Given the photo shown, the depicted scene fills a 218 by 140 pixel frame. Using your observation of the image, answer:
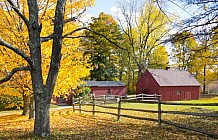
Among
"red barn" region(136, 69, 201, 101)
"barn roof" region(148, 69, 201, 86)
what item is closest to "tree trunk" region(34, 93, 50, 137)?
"red barn" region(136, 69, 201, 101)

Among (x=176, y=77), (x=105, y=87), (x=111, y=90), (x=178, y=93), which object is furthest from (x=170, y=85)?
(x=105, y=87)

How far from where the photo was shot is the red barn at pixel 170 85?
37.5m

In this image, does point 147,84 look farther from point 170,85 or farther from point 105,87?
point 105,87

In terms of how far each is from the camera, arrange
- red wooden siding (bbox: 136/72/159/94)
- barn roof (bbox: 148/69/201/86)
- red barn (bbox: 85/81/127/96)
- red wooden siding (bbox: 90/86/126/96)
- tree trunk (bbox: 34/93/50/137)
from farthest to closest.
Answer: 1. barn roof (bbox: 148/69/201/86)
2. red wooden siding (bbox: 136/72/159/94)
3. red wooden siding (bbox: 90/86/126/96)
4. red barn (bbox: 85/81/127/96)
5. tree trunk (bbox: 34/93/50/137)

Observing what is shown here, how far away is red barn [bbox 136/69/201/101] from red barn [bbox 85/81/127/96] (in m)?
3.29

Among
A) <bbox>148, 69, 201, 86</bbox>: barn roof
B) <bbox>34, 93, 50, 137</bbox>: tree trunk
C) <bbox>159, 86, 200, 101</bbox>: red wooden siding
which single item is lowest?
<bbox>159, 86, 200, 101</bbox>: red wooden siding

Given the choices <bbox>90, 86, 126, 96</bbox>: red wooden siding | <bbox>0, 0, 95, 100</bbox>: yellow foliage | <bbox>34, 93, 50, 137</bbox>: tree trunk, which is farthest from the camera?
<bbox>90, 86, 126, 96</bbox>: red wooden siding

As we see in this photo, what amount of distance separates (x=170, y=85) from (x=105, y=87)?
9.79m

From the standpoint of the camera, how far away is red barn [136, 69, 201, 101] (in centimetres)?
3753

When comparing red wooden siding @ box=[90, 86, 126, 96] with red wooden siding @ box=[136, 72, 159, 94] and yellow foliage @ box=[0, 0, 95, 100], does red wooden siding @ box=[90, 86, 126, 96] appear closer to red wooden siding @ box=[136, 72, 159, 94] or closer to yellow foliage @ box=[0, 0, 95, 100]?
red wooden siding @ box=[136, 72, 159, 94]

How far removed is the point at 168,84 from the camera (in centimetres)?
3791

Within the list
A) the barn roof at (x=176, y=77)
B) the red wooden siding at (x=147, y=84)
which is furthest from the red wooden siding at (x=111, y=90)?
the barn roof at (x=176, y=77)

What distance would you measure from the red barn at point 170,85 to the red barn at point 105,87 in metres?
3.29

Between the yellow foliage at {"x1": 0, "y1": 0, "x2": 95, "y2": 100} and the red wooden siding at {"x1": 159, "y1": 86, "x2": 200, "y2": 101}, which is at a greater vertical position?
the yellow foliage at {"x1": 0, "y1": 0, "x2": 95, "y2": 100}
